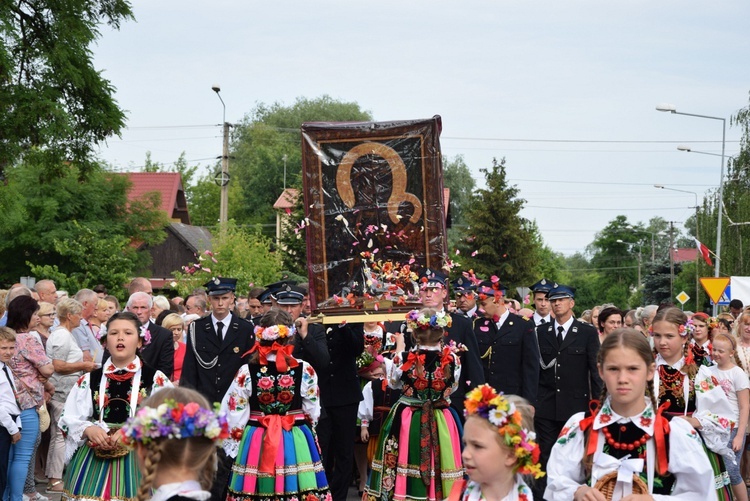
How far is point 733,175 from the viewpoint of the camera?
174 feet

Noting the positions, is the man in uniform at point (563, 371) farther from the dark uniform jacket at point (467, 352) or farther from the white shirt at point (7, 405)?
the white shirt at point (7, 405)

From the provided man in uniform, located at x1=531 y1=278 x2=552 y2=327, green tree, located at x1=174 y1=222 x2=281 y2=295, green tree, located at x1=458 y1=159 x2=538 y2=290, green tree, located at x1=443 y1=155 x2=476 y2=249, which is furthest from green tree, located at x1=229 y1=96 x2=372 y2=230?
man in uniform, located at x1=531 y1=278 x2=552 y2=327

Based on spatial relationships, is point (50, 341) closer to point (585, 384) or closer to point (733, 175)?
point (585, 384)

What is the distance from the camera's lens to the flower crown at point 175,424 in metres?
4.60

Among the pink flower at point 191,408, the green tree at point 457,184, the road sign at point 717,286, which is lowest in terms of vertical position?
the pink flower at point 191,408

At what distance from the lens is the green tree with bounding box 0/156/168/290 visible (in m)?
34.6

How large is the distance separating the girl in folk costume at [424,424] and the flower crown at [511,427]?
157 inches

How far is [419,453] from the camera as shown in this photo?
9320 millimetres

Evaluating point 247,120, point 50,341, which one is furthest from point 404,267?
point 247,120

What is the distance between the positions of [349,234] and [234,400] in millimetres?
1894

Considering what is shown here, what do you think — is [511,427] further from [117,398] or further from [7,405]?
[7,405]

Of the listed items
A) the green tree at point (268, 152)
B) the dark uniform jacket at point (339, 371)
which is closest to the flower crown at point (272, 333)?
the dark uniform jacket at point (339, 371)

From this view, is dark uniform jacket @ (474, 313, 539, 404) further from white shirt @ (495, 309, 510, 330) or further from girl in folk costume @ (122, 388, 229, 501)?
girl in folk costume @ (122, 388, 229, 501)

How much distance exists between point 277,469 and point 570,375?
4100 millimetres
